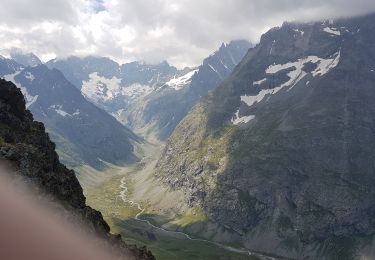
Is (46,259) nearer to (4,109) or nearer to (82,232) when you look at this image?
(82,232)

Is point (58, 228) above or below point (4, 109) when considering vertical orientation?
below

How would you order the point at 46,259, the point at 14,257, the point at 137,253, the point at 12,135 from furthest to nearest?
the point at 12,135, the point at 137,253, the point at 46,259, the point at 14,257

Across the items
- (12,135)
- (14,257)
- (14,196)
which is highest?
(12,135)

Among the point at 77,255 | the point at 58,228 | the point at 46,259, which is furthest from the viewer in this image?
the point at 58,228

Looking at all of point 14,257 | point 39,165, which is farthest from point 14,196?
point 39,165

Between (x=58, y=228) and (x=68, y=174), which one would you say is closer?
(x=58, y=228)

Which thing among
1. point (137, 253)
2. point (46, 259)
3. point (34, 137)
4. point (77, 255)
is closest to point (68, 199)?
point (137, 253)
